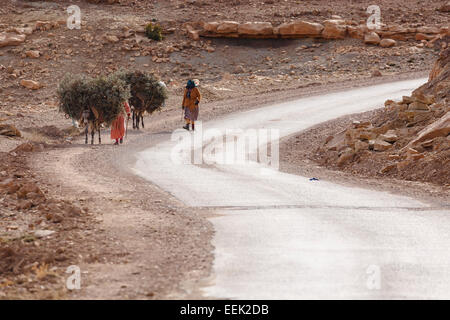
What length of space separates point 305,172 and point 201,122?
11.7 m

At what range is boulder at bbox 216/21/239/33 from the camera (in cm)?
5109

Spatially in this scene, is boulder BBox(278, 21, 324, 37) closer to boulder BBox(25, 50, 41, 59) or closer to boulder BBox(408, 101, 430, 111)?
boulder BBox(25, 50, 41, 59)

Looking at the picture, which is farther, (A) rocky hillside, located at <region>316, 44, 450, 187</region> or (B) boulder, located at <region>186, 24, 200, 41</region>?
(B) boulder, located at <region>186, 24, 200, 41</region>

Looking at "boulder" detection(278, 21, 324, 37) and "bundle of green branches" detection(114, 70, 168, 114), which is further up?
"boulder" detection(278, 21, 324, 37)

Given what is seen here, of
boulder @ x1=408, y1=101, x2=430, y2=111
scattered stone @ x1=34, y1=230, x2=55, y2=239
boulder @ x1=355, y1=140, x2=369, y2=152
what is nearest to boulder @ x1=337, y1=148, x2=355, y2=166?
boulder @ x1=355, y1=140, x2=369, y2=152

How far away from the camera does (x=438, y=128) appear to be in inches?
778

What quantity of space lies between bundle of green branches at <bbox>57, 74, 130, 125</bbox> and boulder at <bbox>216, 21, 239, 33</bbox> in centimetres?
2709

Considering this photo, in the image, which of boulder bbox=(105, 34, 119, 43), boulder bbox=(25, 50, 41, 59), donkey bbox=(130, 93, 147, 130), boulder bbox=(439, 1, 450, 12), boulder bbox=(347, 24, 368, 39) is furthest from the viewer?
boulder bbox=(439, 1, 450, 12)

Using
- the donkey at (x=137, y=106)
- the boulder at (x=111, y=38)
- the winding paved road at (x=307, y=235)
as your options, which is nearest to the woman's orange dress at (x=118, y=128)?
the winding paved road at (x=307, y=235)

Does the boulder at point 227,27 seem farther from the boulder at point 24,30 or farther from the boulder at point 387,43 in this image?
the boulder at point 24,30

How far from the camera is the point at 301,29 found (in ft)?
167

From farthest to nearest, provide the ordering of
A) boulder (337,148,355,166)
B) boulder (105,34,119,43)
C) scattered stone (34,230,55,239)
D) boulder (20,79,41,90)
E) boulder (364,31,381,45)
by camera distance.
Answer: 1. boulder (105,34,119,43)
2. boulder (364,31,381,45)
3. boulder (20,79,41,90)
4. boulder (337,148,355,166)
5. scattered stone (34,230,55,239)

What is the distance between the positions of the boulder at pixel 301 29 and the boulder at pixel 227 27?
9.93 ft

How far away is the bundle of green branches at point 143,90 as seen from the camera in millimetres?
29344
